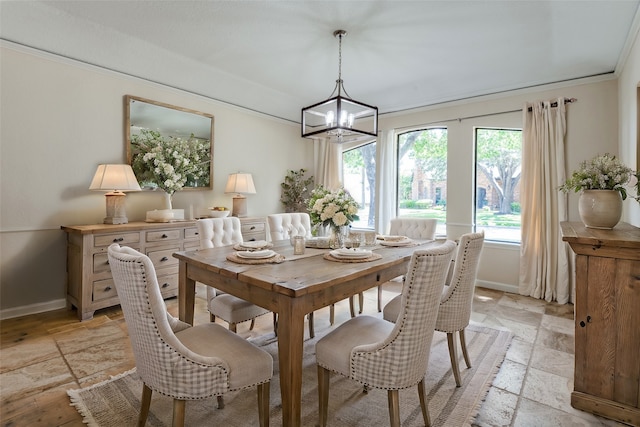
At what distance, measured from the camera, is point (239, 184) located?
173 inches

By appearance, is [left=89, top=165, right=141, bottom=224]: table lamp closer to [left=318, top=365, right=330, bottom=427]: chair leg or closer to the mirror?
the mirror

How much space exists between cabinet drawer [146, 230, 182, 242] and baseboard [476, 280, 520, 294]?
3.96m

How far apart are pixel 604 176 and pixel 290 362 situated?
220 cm

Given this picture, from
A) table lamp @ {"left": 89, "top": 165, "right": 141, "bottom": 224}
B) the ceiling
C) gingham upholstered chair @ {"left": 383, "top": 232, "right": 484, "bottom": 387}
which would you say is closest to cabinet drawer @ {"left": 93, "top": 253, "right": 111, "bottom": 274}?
table lamp @ {"left": 89, "top": 165, "right": 141, "bottom": 224}

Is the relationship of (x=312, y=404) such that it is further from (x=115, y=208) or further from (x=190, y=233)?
(x=115, y=208)

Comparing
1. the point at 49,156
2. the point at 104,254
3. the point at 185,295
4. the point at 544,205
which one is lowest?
the point at 185,295

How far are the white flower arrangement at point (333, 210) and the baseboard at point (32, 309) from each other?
2.87 meters

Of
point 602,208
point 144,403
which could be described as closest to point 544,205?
point 602,208

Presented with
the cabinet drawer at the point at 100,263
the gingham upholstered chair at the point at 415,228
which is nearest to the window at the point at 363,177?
the gingham upholstered chair at the point at 415,228

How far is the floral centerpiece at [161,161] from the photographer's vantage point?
364 centimetres

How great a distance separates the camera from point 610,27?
108 inches

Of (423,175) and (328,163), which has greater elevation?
(328,163)

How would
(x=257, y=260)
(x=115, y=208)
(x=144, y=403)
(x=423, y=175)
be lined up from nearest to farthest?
(x=144, y=403) → (x=257, y=260) → (x=115, y=208) → (x=423, y=175)

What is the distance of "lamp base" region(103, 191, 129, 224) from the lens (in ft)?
10.8
